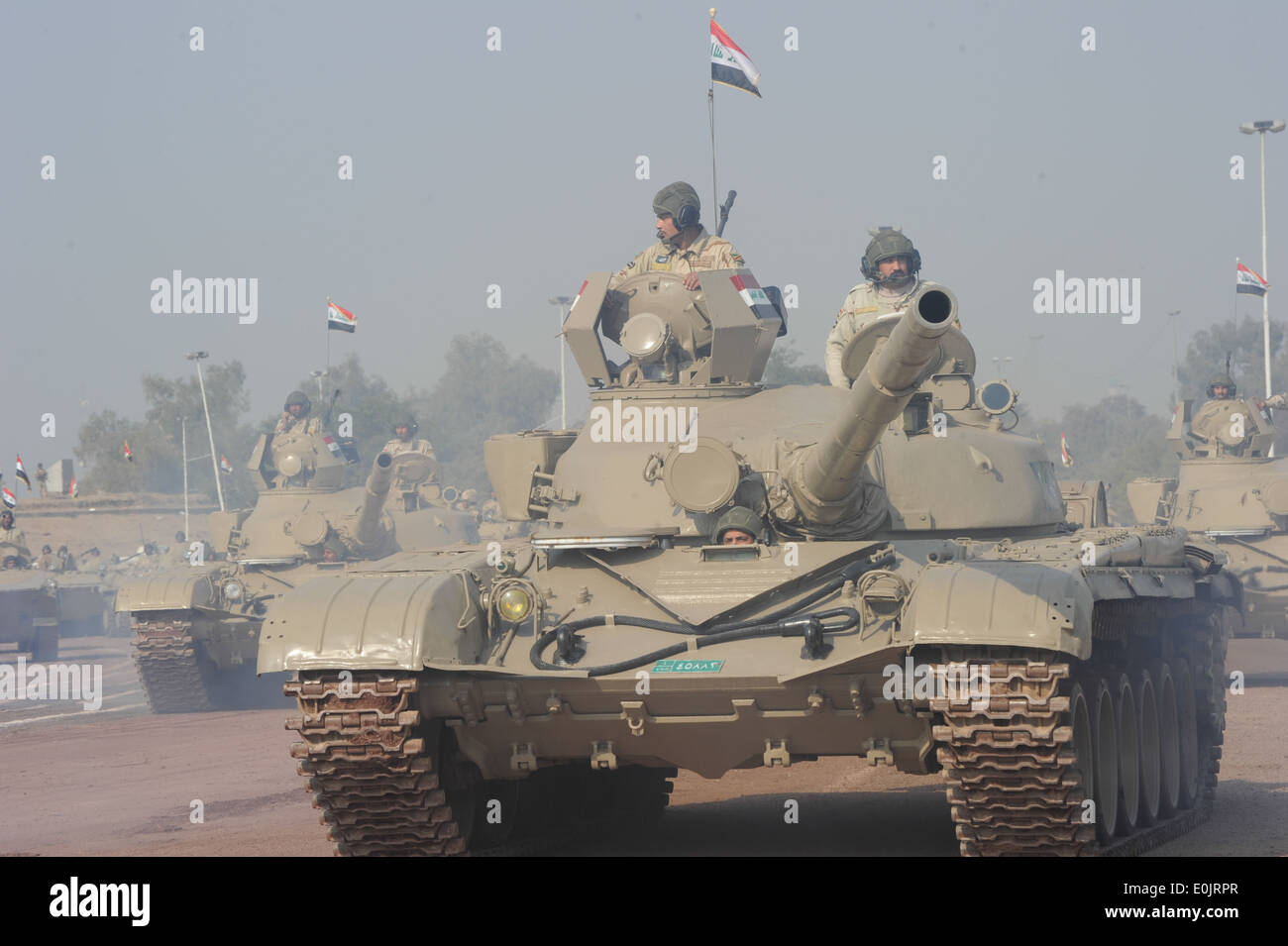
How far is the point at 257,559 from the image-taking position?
2588 cm

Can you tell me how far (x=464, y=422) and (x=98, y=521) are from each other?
119 ft

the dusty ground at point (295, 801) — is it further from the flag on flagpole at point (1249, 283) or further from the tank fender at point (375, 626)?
the flag on flagpole at point (1249, 283)

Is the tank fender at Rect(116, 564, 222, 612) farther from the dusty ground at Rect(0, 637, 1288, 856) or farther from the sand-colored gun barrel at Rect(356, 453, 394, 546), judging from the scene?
the sand-colored gun barrel at Rect(356, 453, 394, 546)

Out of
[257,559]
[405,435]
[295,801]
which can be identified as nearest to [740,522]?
[295,801]

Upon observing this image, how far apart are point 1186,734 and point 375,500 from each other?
557 inches

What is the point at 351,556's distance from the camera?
26344mm

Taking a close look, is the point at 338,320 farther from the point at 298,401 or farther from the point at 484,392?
the point at 484,392

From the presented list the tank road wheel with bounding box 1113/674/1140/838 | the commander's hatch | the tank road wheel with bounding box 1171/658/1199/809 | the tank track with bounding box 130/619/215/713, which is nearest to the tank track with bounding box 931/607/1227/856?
the tank road wheel with bounding box 1113/674/1140/838

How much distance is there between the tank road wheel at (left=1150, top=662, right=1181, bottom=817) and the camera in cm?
1286

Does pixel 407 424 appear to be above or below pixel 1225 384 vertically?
below

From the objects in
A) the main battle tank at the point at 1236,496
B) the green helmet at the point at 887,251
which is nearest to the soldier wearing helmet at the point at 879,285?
the green helmet at the point at 887,251

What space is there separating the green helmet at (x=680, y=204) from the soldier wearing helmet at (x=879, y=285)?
1.51 metres
